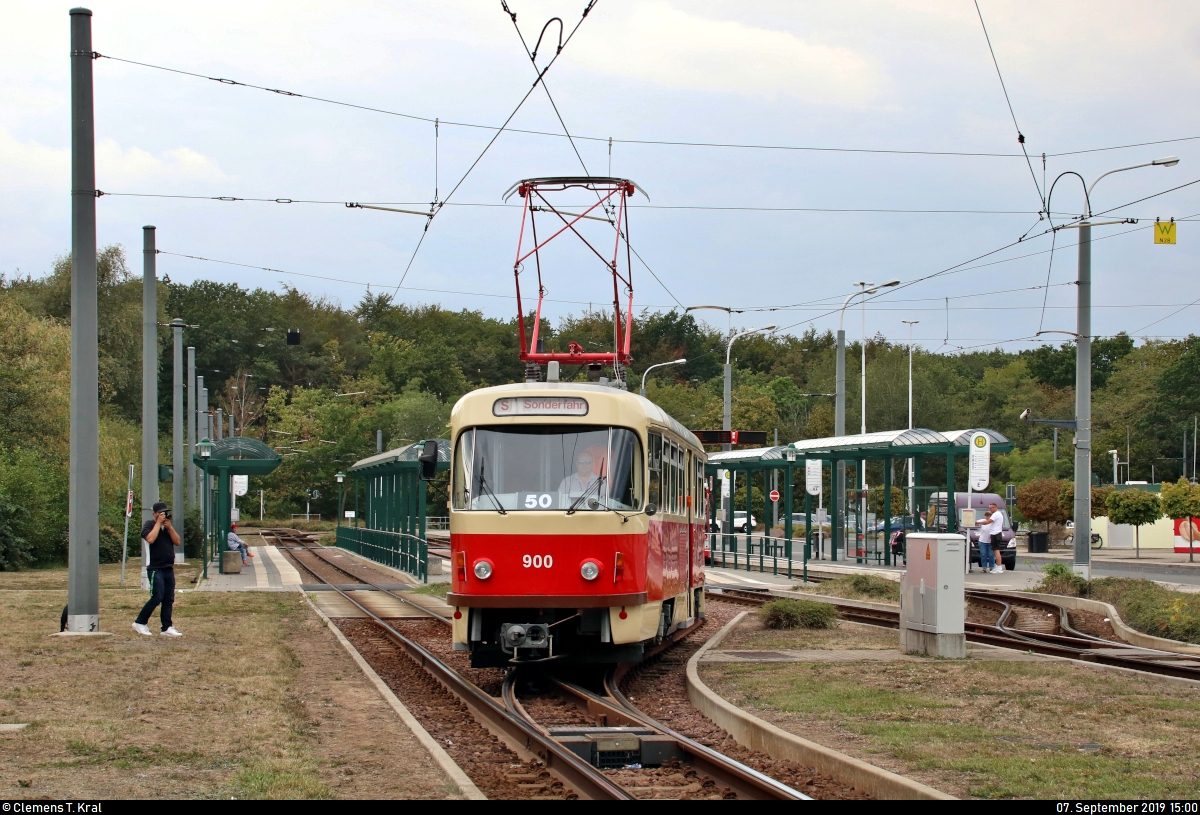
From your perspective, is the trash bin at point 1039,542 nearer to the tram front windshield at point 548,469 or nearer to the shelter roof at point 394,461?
the shelter roof at point 394,461

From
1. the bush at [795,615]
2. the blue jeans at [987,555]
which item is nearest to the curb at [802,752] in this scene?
the bush at [795,615]

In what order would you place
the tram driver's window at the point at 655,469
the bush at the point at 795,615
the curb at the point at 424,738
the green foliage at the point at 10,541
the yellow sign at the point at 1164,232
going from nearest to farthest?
1. the curb at the point at 424,738
2. the tram driver's window at the point at 655,469
3. the bush at the point at 795,615
4. the yellow sign at the point at 1164,232
5. the green foliage at the point at 10,541

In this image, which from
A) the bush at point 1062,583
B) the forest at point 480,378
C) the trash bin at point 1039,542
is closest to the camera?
the bush at point 1062,583

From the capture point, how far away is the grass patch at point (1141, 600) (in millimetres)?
16828

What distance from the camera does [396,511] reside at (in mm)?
37156

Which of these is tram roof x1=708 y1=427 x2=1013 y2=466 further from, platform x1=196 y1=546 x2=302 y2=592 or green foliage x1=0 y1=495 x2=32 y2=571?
green foliage x1=0 y1=495 x2=32 y2=571

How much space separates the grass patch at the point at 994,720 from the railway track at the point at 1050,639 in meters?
1.09

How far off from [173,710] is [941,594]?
7876 millimetres

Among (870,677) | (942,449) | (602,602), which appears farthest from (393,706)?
(942,449)

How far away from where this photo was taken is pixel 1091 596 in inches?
924

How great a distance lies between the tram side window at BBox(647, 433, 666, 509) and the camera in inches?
534

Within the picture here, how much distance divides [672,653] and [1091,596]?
399 inches

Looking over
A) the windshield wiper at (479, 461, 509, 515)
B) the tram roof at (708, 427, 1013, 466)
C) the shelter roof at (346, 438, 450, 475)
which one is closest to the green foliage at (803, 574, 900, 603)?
the tram roof at (708, 427, 1013, 466)

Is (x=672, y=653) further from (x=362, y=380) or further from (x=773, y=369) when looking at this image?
(x=773, y=369)
